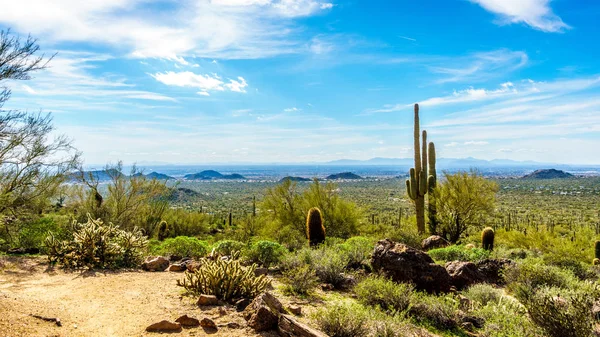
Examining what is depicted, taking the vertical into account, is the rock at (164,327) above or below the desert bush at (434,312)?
above

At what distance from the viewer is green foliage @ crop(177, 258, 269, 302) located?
7426 mm

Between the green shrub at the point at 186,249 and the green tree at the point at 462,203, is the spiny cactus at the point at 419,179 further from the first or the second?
the green shrub at the point at 186,249

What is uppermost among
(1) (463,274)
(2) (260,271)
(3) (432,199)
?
(3) (432,199)

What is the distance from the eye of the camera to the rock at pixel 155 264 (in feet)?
34.2

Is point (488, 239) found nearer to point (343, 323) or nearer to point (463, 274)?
point (463, 274)

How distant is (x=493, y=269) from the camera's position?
11336 millimetres

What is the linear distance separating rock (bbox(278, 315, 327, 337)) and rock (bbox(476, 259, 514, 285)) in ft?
23.6

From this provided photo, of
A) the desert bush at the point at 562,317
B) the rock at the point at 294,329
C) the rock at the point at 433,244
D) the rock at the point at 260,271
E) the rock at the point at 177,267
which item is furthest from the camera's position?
the rock at the point at 433,244

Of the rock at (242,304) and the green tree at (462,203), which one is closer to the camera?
the rock at (242,304)

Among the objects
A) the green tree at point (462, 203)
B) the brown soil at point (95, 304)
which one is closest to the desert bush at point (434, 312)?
the brown soil at point (95, 304)

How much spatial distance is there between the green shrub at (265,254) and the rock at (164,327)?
511 centimetres

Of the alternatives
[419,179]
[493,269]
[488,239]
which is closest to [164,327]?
[493,269]

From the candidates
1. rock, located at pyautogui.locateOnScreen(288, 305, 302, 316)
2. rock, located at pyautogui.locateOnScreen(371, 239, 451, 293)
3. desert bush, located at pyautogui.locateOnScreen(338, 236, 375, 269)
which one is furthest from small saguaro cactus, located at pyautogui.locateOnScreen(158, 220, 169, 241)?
rock, located at pyautogui.locateOnScreen(288, 305, 302, 316)

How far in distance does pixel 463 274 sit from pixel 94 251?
972cm
